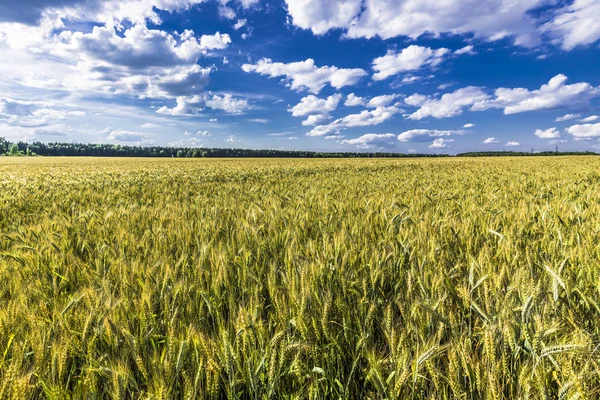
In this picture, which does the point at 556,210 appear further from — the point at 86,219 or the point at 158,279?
the point at 86,219

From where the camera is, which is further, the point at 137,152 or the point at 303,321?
the point at 137,152

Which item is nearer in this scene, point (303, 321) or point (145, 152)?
point (303, 321)

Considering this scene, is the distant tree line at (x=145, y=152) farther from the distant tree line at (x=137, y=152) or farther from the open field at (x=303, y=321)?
the open field at (x=303, y=321)

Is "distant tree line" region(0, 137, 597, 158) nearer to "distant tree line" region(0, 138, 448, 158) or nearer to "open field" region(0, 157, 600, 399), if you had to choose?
"distant tree line" region(0, 138, 448, 158)

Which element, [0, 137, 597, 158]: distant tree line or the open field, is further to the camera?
[0, 137, 597, 158]: distant tree line

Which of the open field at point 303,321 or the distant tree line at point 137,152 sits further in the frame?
the distant tree line at point 137,152

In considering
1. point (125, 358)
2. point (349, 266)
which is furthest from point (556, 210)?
point (125, 358)

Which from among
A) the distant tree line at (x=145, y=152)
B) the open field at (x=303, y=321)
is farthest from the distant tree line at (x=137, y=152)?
the open field at (x=303, y=321)

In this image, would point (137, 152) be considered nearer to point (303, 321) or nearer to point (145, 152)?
point (145, 152)

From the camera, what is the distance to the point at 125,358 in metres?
1.21

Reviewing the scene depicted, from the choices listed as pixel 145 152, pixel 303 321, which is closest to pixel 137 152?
pixel 145 152

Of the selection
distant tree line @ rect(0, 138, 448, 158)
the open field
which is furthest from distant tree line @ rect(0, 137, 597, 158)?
the open field

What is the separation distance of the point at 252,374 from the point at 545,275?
1.77 meters

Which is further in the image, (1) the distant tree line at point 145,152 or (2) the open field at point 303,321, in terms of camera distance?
(1) the distant tree line at point 145,152
